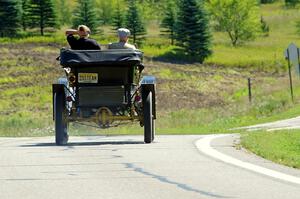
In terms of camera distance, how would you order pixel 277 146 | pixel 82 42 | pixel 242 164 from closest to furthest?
pixel 242 164 < pixel 277 146 < pixel 82 42

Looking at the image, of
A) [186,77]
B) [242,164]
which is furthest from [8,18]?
[242,164]

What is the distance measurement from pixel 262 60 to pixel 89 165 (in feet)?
292

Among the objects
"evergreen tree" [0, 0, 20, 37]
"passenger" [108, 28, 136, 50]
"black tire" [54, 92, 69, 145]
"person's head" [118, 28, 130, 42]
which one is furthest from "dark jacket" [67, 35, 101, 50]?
"evergreen tree" [0, 0, 20, 37]

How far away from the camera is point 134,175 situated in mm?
10383

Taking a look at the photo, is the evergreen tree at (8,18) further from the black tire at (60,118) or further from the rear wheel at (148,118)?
the rear wheel at (148,118)

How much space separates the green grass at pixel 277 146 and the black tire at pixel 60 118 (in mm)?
3594

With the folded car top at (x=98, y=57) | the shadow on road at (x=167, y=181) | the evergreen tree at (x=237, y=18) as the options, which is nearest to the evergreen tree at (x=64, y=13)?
the evergreen tree at (x=237, y=18)

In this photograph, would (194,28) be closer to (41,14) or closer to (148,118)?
(41,14)

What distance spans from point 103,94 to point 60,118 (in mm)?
987

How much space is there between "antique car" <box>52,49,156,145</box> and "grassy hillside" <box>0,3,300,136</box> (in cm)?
910

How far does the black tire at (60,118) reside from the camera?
16.5m

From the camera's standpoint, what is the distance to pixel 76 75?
16453mm

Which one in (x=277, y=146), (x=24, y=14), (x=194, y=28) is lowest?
(x=277, y=146)

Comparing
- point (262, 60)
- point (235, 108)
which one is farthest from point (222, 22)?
point (235, 108)
